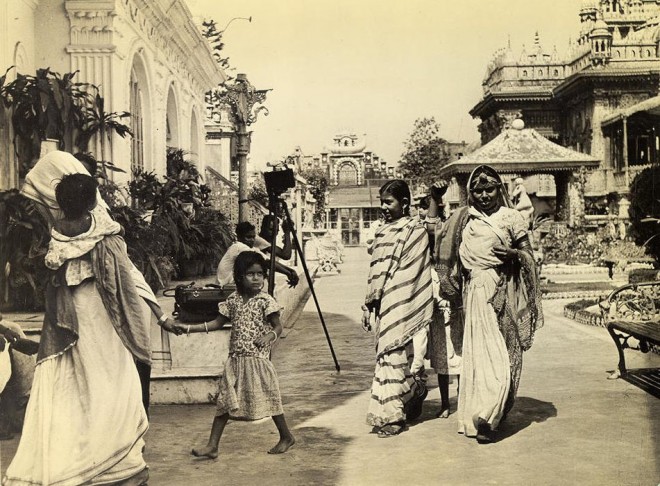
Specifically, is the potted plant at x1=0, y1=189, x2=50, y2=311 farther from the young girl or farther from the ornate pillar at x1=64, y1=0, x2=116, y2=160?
the young girl

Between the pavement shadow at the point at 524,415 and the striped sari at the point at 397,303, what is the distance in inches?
27.2

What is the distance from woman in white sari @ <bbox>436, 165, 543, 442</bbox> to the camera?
Answer: 18.2ft

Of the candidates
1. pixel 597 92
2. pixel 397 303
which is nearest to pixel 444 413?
pixel 397 303

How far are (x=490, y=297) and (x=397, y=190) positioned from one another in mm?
1000

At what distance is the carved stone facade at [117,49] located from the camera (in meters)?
9.48

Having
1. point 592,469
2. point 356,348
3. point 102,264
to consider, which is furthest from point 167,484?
point 356,348

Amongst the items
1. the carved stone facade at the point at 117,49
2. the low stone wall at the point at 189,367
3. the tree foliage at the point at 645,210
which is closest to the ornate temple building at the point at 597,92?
the tree foliage at the point at 645,210

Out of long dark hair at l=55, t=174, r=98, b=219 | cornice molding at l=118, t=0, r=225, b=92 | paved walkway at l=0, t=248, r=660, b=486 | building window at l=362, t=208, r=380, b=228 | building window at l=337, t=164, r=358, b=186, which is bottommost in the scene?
paved walkway at l=0, t=248, r=660, b=486

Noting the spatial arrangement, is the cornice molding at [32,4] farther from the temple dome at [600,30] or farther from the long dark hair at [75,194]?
the temple dome at [600,30]

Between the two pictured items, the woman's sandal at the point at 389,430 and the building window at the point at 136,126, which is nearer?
the woman's sandal at the point at 389,430

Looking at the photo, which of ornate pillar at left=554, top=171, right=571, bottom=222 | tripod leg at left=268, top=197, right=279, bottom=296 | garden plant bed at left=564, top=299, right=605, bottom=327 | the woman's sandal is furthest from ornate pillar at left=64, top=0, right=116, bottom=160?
ornate pillar at left=554, top=171, right=571, bottom=222

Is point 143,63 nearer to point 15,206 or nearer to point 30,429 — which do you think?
point 15,206

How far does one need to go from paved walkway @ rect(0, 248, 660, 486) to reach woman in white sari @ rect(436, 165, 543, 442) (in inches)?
10.7

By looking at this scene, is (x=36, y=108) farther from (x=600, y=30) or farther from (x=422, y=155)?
(x=422, y=155)
